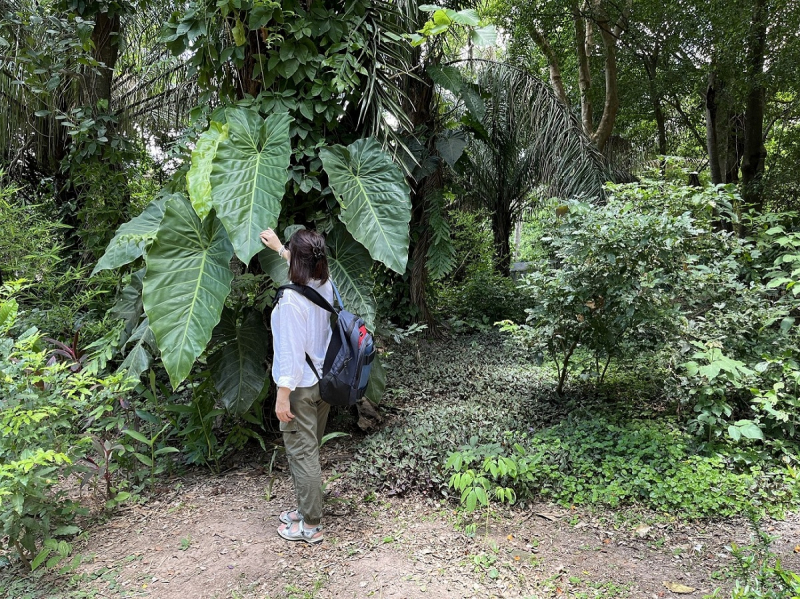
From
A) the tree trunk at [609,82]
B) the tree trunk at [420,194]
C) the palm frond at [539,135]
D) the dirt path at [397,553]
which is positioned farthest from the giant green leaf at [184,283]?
the tree trunk at [609,82]

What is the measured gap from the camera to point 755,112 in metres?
6.55

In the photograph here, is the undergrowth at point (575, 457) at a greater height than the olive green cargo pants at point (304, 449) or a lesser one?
lesser

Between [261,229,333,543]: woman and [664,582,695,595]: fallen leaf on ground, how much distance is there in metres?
1.55

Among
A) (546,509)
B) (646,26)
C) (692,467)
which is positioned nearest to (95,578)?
(546,509)

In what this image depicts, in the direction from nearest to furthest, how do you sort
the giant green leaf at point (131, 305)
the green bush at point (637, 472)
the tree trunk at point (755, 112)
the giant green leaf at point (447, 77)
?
the green bush at point (637, 472) → the giant green leaf at point (131, 305) → the giant green leaf at point (447, 77) → the tree trunk at point (755, 112)

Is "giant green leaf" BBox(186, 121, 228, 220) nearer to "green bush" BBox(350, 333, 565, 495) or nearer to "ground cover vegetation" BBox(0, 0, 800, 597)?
"ground cover vegetation" BBox(0, 0, 800, 597)

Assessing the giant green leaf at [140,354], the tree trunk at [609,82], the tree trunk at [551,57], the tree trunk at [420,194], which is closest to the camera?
the giant green leaf at [140,354]

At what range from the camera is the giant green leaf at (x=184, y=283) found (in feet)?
7.87

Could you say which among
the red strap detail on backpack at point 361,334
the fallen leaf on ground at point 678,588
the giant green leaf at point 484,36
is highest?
the giant green leaf at point 484,36

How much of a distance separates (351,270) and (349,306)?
0.26 meters

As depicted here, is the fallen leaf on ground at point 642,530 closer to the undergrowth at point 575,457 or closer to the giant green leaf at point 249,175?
the undergrowth at point 575,457

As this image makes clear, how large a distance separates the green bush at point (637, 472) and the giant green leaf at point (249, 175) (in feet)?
5.08

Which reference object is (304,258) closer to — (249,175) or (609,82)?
(249,175)

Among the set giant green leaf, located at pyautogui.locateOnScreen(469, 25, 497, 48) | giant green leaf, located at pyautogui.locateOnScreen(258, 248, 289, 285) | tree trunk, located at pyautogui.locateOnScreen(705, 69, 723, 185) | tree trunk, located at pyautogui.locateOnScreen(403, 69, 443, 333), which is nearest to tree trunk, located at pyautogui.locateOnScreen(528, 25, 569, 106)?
tree trunk, located at pyautogui.locateOnScreen(705, 69, 723, 185)
